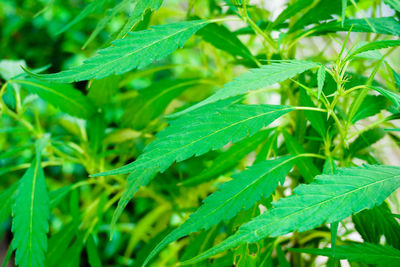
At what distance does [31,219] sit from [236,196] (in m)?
0.26

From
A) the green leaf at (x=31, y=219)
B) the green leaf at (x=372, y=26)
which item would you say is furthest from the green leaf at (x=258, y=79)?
the green leaf at (x=31, y=219)

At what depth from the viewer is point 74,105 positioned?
0.52 m

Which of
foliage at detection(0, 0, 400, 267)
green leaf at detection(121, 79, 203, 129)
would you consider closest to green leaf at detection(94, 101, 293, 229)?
foliage at detection(0, 0, 400, 267)

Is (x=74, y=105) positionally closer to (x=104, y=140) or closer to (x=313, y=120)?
(x=104, y=140)

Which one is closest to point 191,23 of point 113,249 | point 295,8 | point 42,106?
point 295,8

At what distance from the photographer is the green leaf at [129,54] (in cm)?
30

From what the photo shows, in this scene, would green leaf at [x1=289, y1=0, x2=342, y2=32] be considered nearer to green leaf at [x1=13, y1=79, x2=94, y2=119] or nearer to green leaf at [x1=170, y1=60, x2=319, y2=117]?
green leaf at [x1=170, y1=60, x2=319, y2=117]

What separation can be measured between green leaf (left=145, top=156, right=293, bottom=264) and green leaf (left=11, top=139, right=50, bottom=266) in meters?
0.21

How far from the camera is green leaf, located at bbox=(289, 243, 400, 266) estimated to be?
0.32 metres

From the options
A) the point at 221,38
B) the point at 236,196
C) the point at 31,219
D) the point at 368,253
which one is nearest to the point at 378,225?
the point at 368,253

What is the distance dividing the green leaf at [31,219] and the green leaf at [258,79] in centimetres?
26

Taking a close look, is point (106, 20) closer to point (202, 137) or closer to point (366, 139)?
point (202, 137)

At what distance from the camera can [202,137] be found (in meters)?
0.31

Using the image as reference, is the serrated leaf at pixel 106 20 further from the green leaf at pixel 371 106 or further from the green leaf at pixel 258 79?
the green leaf at pixel 371 106
